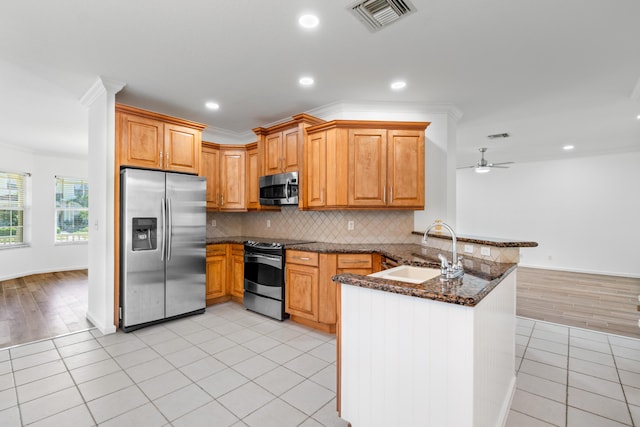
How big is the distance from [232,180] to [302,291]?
2110 mm

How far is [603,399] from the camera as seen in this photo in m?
2.19

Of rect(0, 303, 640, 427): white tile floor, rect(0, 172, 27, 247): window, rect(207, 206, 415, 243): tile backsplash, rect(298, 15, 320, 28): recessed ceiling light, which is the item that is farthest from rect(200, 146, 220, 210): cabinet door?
rect(0, 172, 27, 247): window

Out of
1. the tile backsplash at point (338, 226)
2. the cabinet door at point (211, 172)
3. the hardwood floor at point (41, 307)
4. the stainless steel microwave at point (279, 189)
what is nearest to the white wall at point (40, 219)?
the hardwood floor at point (41, 307)

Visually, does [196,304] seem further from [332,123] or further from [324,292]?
[332,123]

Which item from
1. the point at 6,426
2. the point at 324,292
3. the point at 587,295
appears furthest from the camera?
the point at 587,295

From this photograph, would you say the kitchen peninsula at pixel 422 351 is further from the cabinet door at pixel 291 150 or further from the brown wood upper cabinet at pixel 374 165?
the cabinet door at pixel 291 150

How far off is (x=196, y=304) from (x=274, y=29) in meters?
3.16

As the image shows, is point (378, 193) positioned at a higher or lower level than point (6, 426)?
higher

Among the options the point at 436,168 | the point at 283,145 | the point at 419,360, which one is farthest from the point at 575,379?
the point at 283,145

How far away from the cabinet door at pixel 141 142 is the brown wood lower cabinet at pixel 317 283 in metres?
1.91

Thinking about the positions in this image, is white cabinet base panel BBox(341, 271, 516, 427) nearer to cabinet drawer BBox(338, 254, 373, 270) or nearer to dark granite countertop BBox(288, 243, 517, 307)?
dark granite countertop BBox(288, 243, 517, 307)

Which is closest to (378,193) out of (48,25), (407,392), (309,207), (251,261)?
(309,207)

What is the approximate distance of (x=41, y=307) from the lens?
414 cm

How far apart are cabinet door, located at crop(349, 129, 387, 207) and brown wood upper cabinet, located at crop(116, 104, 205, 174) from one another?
6.64 ft
